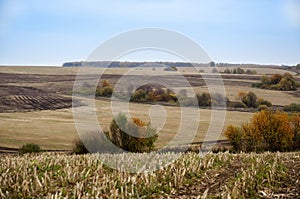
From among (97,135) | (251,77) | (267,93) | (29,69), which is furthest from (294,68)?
(97,135)

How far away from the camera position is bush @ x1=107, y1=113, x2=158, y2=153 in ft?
140

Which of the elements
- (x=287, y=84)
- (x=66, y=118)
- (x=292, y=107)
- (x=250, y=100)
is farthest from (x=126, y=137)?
(x=287, y=84)

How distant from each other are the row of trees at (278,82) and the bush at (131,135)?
56.9 metres

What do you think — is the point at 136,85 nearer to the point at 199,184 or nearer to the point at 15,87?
the point at 15,87

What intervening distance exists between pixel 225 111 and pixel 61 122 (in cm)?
3047

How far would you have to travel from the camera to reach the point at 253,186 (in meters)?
11.2

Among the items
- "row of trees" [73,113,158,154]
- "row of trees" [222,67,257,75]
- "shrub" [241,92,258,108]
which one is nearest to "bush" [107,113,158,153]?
"row of trees" [73,113,158,154]

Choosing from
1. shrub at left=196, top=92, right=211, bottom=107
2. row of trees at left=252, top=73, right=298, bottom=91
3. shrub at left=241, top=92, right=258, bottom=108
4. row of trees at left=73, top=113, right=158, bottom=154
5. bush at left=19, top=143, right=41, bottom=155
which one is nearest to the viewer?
row of trees at left=73, top=113, right=158, bottom=154

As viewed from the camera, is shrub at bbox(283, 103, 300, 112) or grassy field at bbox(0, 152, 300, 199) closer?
grassy field at bbox(0, 152, 300, 199)

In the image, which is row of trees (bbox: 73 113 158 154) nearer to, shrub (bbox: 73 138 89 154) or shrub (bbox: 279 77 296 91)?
shrub (bbox: 73 138 89 154)

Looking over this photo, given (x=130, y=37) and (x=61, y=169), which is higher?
(x=130, y=37)

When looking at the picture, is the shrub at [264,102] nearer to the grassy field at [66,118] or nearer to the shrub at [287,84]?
the grassy field at [66,118]

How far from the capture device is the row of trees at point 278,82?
9350 centimetres

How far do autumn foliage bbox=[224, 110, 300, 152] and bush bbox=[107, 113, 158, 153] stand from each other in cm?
1415
